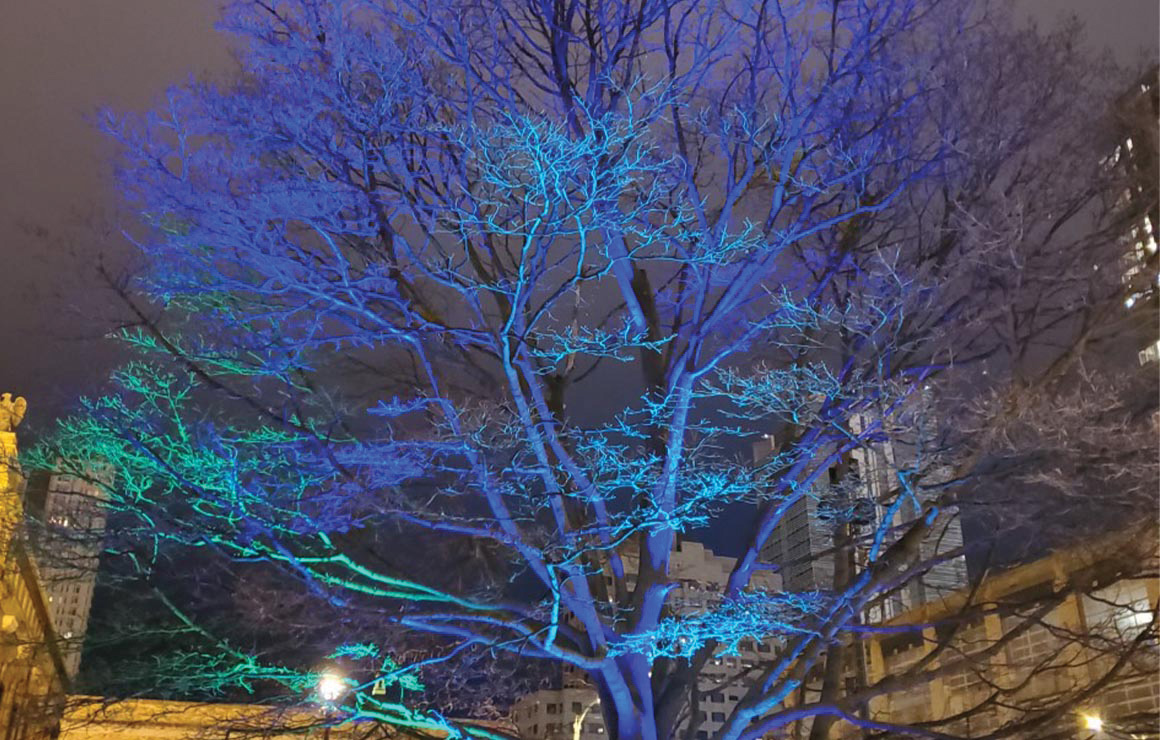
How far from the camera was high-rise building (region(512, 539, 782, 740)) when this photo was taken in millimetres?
9797

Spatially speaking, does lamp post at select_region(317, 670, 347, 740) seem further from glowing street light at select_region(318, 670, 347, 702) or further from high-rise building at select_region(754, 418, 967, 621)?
high-rise building at select_region(754, 418, 967, 621)

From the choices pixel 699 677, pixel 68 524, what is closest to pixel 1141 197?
pixel 699 677

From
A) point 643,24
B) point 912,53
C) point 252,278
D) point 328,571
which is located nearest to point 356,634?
point 328,571

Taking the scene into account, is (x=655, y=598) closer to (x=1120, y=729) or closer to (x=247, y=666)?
(x=247, y=666)

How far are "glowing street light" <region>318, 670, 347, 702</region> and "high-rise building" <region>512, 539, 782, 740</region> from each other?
2003 mm

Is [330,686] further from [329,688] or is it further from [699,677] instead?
[699,677]

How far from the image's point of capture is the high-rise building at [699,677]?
32.1ft

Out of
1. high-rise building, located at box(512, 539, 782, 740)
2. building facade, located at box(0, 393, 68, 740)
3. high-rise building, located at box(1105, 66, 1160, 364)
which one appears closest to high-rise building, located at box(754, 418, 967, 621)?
high-rise building, located at box(512, 539, 782, 740)

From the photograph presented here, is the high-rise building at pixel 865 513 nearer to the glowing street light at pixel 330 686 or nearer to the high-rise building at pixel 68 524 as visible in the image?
the glowing street light at pixel 330 686

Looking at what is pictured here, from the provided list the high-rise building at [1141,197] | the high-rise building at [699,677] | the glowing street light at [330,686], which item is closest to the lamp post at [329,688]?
the glowing street light at [330,686]

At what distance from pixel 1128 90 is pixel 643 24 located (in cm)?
440

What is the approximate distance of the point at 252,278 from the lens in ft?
25.9

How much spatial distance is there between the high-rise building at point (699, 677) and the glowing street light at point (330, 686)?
6.57 feet

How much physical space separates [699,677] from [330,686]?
12.0 ft
